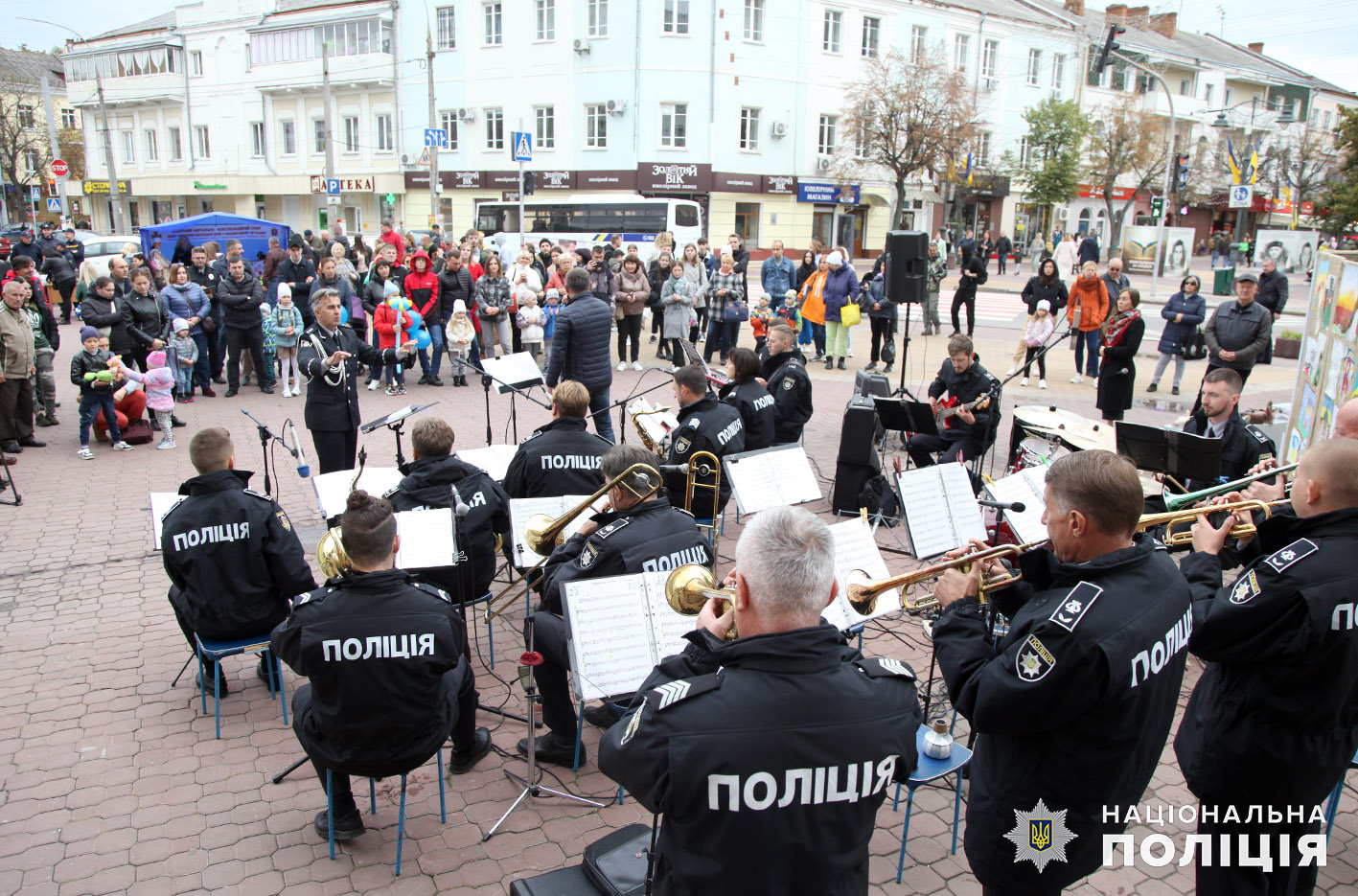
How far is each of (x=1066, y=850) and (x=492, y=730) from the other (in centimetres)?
314

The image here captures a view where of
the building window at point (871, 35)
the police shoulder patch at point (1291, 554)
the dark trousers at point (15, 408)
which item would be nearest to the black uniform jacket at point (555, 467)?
the police shoulder patch at point (1291, 554)

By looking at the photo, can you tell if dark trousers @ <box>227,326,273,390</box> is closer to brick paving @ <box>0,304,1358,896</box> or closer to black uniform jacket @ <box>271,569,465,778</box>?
brick paving @ <box>0,304,1358,896</box>

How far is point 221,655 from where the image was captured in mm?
4828

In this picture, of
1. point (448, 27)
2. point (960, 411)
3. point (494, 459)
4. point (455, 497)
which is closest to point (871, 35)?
point (448, 27)

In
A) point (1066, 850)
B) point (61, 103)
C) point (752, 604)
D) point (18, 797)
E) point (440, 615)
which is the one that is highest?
point (61, 103)

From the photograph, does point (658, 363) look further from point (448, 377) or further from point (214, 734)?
point (214, 734)

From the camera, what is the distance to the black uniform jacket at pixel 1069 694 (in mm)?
2553

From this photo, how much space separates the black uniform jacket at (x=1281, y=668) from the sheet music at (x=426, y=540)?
3494mm

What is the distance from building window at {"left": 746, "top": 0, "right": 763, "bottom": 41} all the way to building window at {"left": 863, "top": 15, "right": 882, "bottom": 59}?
15.4 ft

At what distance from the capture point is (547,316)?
15.2 m

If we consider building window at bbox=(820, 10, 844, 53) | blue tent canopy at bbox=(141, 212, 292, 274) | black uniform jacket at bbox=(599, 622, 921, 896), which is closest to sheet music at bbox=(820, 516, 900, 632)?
black uniform jacket at bbox=(599, 622, 921, 896)

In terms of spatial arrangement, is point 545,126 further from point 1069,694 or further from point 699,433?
point 1069,694

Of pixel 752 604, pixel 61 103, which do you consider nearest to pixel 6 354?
pixel 752 604

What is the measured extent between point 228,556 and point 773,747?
3717mm
